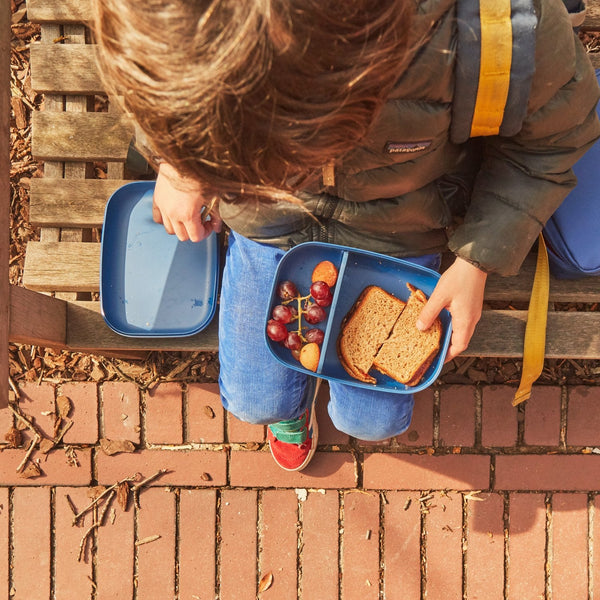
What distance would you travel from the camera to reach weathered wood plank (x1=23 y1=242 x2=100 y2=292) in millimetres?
2139

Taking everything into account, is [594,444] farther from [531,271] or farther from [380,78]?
[380,78]

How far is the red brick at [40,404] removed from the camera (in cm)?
251

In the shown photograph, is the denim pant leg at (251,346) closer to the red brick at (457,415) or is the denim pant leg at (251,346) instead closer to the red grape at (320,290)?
the red grape at (320,290)

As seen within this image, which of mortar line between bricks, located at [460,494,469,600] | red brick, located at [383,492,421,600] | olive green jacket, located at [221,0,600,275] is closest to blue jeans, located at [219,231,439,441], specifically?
olive green jacket, located at [221,0,600,275]

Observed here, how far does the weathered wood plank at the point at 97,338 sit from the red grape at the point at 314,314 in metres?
0.44

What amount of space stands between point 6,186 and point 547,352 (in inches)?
68.2

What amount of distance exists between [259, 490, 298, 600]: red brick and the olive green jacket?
1.08 meters

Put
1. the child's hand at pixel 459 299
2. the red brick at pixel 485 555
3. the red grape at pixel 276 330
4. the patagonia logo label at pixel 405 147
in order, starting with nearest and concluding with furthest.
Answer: the patagonia logo label at pixel 405 147
the child's hand at pixel 459 299
the red grape at pixel 276 330
the red brick at pixel 485 555

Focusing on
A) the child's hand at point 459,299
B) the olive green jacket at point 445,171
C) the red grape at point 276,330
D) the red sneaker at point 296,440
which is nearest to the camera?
the olive green jacket at point 445,171

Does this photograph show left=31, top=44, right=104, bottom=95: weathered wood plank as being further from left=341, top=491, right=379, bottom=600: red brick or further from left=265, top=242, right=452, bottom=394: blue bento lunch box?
left=341, top=491, right=379, bottom=600: red brick

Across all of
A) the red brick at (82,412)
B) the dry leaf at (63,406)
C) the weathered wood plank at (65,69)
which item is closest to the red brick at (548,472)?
the red brick at (82,412)

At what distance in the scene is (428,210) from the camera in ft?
5.70

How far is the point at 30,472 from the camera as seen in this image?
249 centimetres

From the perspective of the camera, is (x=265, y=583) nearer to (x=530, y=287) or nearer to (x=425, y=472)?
(x=425, y=472)
